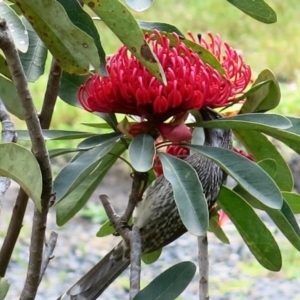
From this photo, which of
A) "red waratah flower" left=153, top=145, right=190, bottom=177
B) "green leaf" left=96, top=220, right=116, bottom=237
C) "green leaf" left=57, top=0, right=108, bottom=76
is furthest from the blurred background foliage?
"green leaf" left=57, top=0, right=108, bottom=76

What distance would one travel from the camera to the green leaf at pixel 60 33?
51 centimetres

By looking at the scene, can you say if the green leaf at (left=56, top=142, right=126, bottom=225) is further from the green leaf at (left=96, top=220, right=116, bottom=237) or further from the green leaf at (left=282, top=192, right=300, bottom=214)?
the green leaf at (left=282, top=192, right=300, bottom=214)

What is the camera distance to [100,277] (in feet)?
2.34

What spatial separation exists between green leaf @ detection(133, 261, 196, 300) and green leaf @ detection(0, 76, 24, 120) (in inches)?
9.4

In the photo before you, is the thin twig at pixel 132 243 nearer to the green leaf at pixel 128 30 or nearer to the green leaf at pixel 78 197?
the green leaf at pixel 78 197

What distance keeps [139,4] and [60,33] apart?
96 mm

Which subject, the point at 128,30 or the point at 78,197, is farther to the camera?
the point at 78,197

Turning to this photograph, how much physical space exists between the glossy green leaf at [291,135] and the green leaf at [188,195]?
89 millimetres

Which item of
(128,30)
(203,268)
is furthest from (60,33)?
(203,268)

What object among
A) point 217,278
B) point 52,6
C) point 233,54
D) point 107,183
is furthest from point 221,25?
point 52,6

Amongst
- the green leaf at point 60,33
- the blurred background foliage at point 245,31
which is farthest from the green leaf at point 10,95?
the blurred background foliage at point 245,31

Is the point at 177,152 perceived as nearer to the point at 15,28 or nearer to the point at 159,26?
the point at 159,26

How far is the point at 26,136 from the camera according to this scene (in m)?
0.72

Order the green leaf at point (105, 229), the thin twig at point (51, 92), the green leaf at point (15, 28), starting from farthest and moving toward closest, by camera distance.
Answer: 1. the green leaf at point (105, 229)
2. the thin twig at point (51, 92)
3. the green leaf at point (15, 28)
